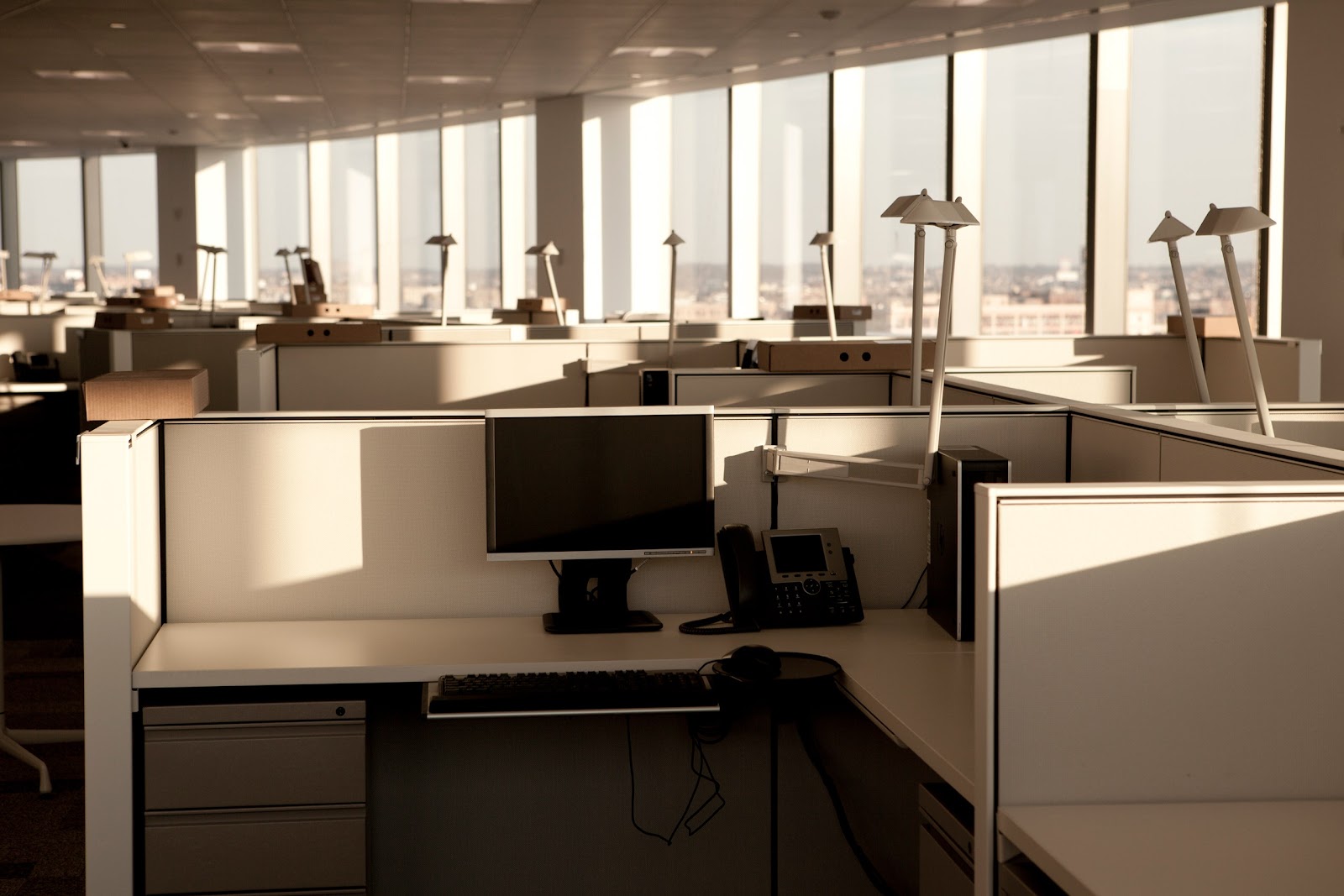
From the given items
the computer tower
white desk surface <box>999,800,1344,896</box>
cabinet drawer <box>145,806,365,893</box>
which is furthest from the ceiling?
white desk surface <box>999,800,1344,896</box>

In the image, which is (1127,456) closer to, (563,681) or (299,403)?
(563,681)

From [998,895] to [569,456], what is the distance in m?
1.17

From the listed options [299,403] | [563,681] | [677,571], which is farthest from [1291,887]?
[299,403]

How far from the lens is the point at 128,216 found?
61.6 ft

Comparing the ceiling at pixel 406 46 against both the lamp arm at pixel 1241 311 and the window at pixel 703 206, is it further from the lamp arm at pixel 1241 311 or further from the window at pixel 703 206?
the lamp arm at pixel 1241 311

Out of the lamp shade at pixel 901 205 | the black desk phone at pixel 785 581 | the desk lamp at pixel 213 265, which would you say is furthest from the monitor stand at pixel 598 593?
the desk lamp at pixel 213 265

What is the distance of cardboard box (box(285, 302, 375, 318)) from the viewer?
29.3 ft

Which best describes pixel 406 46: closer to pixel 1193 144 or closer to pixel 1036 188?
pixel 1036 188

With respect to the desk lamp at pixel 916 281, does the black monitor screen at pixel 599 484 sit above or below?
below

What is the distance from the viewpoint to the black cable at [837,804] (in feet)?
8.43

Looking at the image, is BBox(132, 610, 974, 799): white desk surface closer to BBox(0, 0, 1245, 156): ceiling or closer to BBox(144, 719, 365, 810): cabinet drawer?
BBox(144, 719, 365, 810): cabinet drawer

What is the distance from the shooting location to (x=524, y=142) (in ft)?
46.3

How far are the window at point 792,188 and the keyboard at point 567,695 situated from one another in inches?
351

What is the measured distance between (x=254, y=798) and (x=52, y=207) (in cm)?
1911
